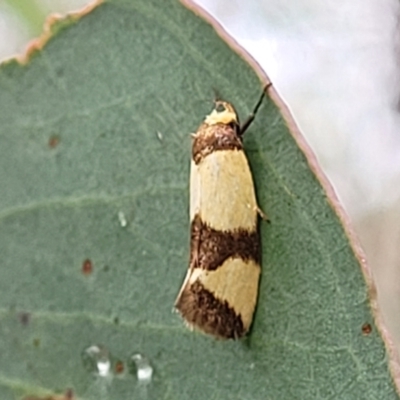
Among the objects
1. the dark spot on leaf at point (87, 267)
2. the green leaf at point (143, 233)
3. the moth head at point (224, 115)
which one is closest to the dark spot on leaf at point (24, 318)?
the green leaf at point (143, 233)

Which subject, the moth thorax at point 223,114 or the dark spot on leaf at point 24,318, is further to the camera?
the dark spot on leaf at point 24,318

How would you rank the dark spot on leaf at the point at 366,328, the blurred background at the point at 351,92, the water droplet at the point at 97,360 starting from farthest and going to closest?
the blurred background at the point at 351,92, the water droplet at the point at 97,360, the dark spot on leaf at the point at 366,328

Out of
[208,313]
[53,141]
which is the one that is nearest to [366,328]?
[208,313]

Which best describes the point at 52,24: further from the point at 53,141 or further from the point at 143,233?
the point at 143,233

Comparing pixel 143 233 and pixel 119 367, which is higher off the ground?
pixel 143 233

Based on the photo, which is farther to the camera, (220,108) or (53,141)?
(53,141)

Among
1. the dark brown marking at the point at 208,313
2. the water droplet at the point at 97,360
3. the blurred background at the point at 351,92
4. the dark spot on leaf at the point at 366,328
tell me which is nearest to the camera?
the dark spot on leaf at the point at 366,328

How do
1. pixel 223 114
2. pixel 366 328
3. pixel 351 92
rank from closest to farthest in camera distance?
1. pixel 366 328
2. pixel 223 114
3. pixel 351 92

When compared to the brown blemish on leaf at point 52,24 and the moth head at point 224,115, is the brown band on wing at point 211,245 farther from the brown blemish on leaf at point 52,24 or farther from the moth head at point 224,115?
the brown blemish on leaf at point 52,24

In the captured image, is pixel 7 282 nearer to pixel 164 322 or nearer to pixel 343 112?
pixel 164 322
